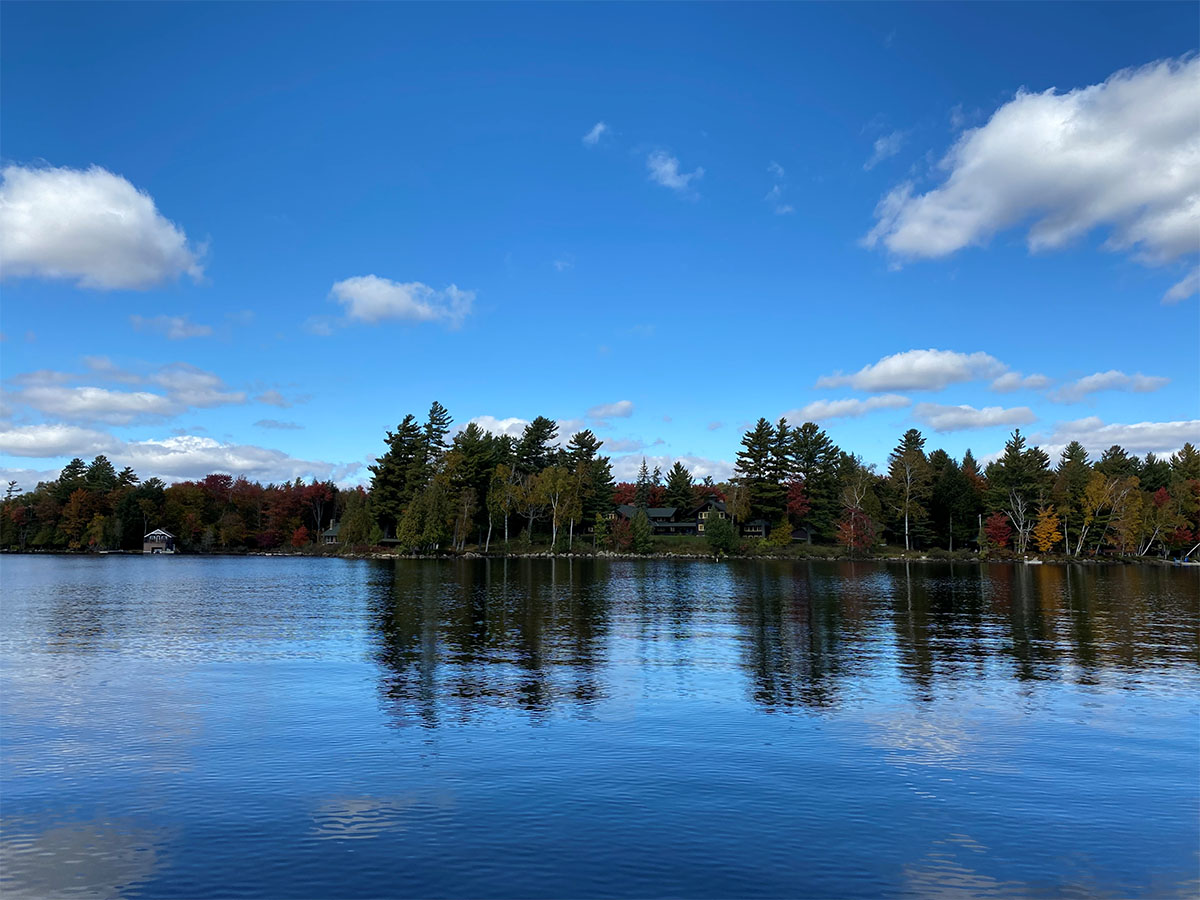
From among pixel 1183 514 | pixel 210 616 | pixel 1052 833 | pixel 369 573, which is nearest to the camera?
pixel 1052 833

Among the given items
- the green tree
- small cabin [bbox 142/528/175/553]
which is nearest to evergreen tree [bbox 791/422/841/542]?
the green tree

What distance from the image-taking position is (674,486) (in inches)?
7146

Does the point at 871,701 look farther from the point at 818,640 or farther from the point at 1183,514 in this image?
the point at 1183,514

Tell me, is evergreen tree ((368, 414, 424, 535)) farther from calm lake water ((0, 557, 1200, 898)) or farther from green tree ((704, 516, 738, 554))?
calm lake water ((0, 557, 1200, 898))

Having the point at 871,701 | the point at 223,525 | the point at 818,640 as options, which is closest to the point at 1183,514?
the point at 818,640

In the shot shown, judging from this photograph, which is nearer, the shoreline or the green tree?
the shoreline

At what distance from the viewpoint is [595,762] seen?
64.2 ft

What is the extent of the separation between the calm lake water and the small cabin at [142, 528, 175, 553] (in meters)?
157

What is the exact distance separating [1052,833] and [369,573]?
299ft

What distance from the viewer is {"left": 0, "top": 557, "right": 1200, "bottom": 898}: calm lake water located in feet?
44.4

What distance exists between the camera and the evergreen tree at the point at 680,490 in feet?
587

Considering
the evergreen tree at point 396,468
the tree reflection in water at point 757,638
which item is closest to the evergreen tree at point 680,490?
the evergreen tree at point 396,468

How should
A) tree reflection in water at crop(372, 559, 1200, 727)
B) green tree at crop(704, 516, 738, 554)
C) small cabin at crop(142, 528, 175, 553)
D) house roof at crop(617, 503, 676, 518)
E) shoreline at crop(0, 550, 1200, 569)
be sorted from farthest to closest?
small cabin at crop(142, 528, 175, 553)
house roof at crop(617, 503, 676, 518)
green tree at crop(704, 516, 738, 554)
shoreline at crop(0, 550, 1200, 569)
tree reflection in water at crop(372, 559, 1200, 727)

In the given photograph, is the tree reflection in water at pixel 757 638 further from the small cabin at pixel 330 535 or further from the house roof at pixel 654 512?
the small cabin at pixel 330 535
